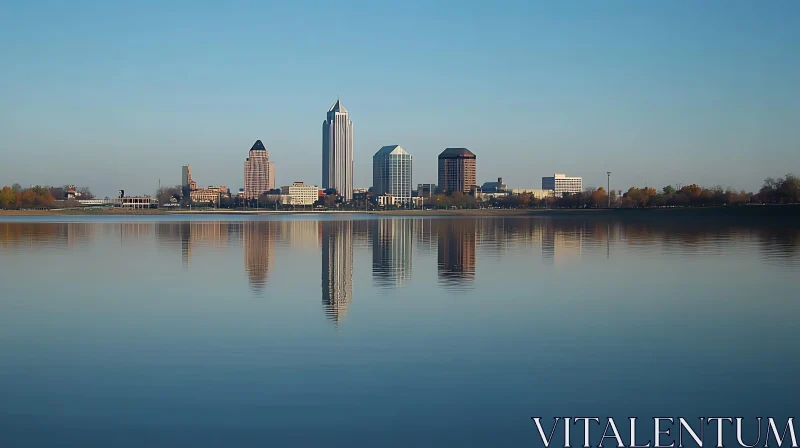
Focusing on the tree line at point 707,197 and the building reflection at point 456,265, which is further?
the tree line at point 707,197

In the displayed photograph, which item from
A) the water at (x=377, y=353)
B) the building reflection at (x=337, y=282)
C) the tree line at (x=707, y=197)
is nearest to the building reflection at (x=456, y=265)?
the water at (x=377, y=353)

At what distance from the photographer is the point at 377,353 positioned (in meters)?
12.9

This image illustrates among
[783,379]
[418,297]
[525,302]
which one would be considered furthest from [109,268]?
[783,379]

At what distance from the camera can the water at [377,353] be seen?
925 centimetres

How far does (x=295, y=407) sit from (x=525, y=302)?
1048 cm

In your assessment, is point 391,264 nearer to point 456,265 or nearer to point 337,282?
point 456,265

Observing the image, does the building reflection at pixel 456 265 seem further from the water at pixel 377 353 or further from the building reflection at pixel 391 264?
the building reflection at pixel 391 264

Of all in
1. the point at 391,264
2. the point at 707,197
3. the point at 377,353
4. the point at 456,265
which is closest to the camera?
the point at 377,353

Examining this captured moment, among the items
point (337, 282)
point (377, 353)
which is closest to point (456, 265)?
point (337, 282)

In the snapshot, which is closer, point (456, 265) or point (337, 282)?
point (337, 282)

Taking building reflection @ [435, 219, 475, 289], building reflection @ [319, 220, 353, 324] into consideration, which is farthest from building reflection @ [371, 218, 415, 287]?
building reflection @ [435, 219, 475, 289]

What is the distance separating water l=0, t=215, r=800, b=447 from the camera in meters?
9.25

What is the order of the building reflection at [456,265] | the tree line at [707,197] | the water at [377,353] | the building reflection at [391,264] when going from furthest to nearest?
1. the tree line at [707,197]
2. the building reflection at [391,264]
3. the building reflection at [456,265]
4. the water at [377,353]

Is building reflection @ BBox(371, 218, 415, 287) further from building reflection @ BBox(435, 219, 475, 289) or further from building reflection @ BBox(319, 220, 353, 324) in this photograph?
building reflection @ BBox(435, 219, 475, 289)
